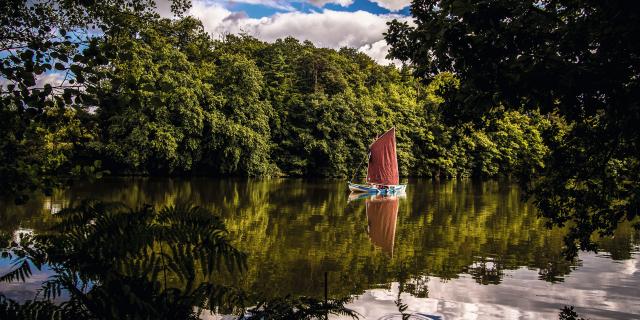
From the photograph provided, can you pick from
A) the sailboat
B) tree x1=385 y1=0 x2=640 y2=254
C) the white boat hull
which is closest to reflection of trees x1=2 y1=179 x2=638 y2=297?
Result: tree x1=385 y1=0 x2=640 y2=254

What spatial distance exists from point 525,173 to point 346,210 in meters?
16.0

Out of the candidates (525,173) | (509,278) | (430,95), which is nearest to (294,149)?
(430,95)

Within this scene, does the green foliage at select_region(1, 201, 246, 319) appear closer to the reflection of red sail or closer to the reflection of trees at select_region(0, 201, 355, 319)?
the reflection of trees at select_region(0, 201, 355, 319)

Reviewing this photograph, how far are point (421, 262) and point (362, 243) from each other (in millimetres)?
2656

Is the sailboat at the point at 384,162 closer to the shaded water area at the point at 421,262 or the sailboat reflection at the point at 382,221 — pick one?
the sailboat reflection at the point at 382,221

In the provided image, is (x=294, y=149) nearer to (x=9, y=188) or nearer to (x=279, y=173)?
(x=279, y=173)

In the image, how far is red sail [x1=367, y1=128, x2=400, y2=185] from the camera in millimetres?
35469

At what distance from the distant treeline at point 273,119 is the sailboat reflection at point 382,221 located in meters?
5.27

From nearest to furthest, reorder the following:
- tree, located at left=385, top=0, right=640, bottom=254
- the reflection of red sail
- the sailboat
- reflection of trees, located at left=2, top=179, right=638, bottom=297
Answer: tree, located at left=385, top=0, right=640, bottom=254
reflection of trees, located at left=2, top=179, right=638, bottom=297
the reflection of red sail
the sailboat

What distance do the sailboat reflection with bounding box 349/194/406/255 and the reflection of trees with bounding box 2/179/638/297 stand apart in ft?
0.85

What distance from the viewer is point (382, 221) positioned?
19031mm

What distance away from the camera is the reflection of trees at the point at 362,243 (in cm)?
991

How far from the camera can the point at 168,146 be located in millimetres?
37688

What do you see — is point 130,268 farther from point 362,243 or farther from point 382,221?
point 382,221
